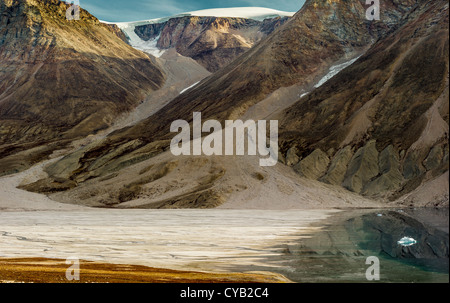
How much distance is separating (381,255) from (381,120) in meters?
63.9

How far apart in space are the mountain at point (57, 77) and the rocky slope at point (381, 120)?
6815 cm

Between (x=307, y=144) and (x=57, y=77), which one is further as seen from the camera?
(x=57, y=77)

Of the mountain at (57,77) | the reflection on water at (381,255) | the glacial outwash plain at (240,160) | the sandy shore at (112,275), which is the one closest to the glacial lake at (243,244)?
the reflection on water at (381,255)

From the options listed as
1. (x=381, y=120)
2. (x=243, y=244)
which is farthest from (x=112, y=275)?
(x=381, y=120)

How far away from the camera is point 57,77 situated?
152875 millimetres

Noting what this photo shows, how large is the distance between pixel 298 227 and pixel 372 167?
32585 mm

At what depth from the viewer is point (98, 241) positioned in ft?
103

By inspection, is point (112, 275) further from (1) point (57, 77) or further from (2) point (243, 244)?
(1) point (57, 77)

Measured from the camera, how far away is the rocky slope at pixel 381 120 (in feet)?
198

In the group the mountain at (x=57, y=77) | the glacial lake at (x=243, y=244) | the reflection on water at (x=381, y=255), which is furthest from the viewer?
the mountain at (x=57, y=77)

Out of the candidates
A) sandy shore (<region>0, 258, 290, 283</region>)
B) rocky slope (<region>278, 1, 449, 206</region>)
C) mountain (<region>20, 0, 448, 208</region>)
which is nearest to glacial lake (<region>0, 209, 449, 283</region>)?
sandy shore (<region>0, 258, 290, 283</region>)

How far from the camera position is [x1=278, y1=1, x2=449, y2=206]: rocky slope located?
60.3 meters

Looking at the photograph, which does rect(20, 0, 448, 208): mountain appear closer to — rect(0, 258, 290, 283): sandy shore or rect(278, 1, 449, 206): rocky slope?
→ rect(278, 1, 449, 206): rocky slope

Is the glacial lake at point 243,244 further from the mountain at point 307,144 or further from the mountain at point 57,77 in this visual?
the mountain at point 57,77
